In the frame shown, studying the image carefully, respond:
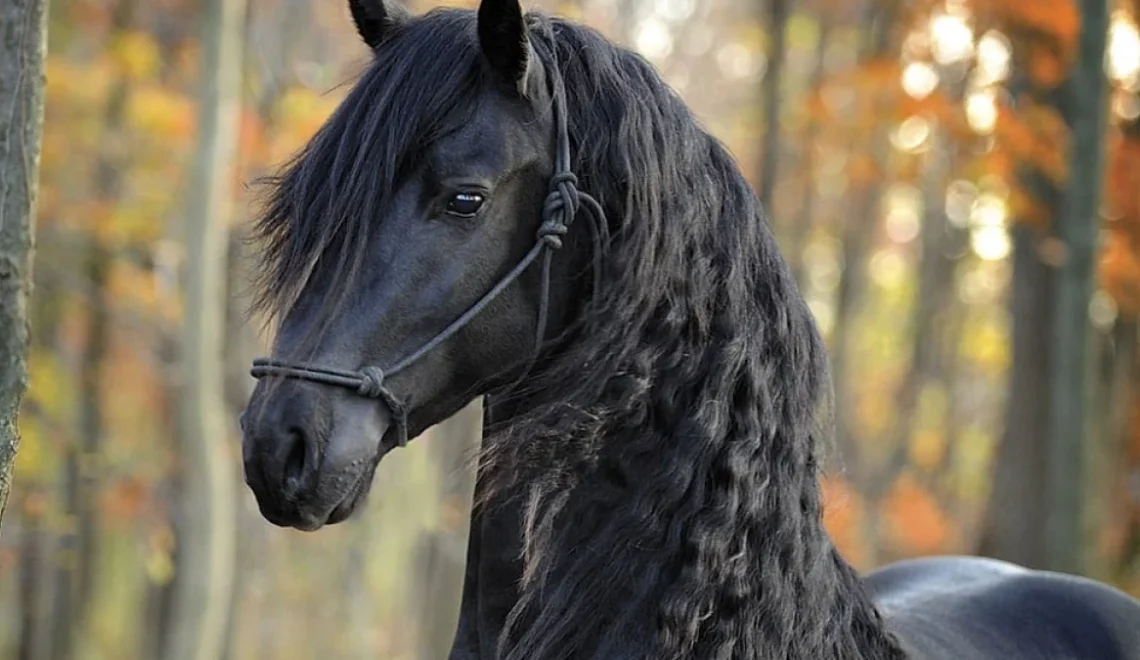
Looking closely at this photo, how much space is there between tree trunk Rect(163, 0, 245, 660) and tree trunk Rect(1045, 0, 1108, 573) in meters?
6.29

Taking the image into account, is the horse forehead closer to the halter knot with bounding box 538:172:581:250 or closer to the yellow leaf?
the halter knot with bounding box 538:172:581:250

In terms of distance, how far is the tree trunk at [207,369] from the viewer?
33.9ft

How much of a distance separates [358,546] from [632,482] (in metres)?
10.5

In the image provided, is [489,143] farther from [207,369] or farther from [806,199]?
[806,199]

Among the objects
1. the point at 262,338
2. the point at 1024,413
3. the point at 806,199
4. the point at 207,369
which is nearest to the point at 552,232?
the point at 207,369

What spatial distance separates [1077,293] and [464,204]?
6.61m

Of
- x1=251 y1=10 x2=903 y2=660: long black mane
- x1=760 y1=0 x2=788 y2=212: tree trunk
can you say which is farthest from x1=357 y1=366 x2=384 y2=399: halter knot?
x1=760 y1=0 x2=788 y2=212: tree trunk

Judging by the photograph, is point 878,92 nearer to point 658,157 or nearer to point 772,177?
point 772,177

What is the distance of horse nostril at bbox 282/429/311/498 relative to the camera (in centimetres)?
240

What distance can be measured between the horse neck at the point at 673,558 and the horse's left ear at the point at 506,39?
0.77 metres

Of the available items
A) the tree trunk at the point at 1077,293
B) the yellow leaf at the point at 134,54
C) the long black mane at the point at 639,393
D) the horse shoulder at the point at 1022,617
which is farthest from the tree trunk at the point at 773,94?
the long black mane at the point at 639,393

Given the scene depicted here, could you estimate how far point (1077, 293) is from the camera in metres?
8.26

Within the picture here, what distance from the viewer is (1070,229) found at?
8281 mm

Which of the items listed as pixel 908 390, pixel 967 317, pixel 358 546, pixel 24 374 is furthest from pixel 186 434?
pixel 967 317
